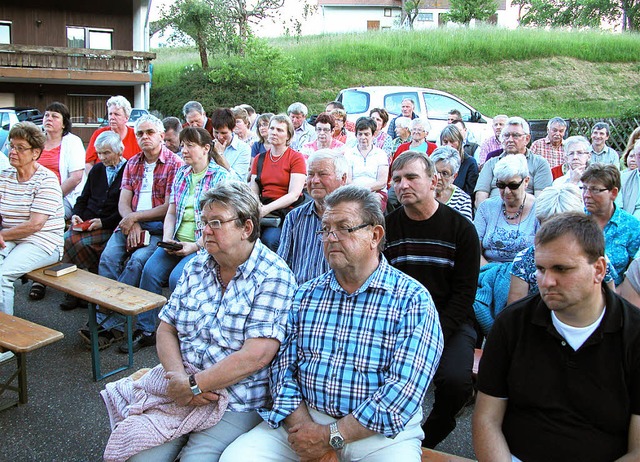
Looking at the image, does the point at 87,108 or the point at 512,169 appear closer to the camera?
the point at 512,169

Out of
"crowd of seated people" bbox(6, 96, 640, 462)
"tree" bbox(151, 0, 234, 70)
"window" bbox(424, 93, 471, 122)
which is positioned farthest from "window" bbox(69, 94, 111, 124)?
"crowd of seated people" bbox(6, 96, 640, 462)

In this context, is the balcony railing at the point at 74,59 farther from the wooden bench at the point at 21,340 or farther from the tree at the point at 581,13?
the tree at the point at 581,13

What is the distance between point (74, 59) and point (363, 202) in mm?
21044

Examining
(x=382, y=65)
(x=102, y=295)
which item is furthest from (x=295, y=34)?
(x=102, y=295)

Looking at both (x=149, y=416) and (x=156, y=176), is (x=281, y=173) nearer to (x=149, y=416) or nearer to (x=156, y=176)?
(x=156, y=176)

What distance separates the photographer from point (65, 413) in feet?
11.3

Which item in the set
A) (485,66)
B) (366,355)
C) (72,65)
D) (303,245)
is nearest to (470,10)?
(485,66)

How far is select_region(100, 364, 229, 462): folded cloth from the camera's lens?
2.29 m

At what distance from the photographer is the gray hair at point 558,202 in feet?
10.3

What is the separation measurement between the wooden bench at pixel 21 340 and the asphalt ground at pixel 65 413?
0.11m

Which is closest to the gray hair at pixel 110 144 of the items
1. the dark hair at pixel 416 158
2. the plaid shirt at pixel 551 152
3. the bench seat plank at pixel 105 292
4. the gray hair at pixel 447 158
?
the bench seat plank at pixel 105 292

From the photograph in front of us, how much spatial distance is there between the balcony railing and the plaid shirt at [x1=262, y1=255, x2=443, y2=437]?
20.8 m

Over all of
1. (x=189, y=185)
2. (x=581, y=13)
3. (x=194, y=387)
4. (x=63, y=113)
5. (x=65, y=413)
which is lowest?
(x=65, y=413)

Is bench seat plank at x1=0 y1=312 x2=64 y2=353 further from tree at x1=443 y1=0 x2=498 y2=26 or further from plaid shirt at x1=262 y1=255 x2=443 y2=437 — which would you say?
tree at x1=443 y1=0 x2=498 y2=26
